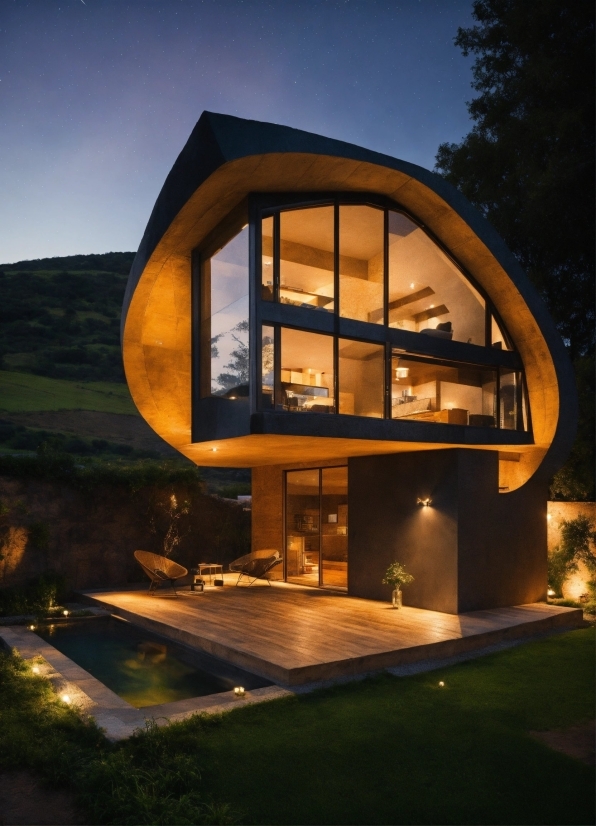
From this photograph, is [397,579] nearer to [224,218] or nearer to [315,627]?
[315,627]

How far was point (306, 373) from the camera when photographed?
9922 millimetres

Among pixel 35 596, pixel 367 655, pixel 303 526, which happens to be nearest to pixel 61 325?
pixel 303 526

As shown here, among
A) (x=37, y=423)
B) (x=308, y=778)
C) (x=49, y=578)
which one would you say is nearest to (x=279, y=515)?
(x=49, y=578)

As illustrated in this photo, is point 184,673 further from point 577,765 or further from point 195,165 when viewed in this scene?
point 195,165

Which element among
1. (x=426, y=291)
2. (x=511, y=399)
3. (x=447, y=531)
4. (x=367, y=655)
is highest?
(x=426, y=291)

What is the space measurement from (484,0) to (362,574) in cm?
1978

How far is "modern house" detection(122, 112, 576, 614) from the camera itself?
973 centimetres

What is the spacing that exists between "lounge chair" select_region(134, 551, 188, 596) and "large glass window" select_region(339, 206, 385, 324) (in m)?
6.11

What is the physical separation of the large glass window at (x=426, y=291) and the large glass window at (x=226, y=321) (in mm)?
2597

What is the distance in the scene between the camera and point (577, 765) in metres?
5.02

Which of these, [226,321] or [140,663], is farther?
[226,321]

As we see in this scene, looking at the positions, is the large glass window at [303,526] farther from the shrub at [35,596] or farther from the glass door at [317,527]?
the shrub at [35,596]

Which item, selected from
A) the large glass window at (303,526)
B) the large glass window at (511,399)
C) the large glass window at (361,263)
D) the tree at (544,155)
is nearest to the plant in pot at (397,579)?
the large glass window at (303,526)

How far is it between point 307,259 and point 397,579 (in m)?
5.51
